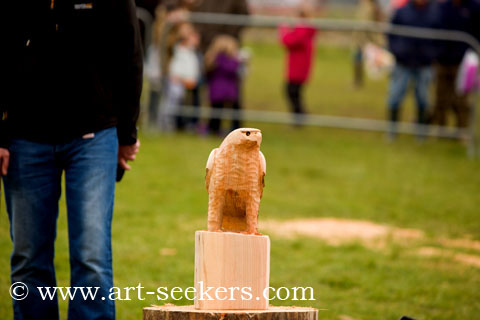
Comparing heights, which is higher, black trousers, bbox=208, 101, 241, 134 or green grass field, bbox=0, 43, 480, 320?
black trousers, bbox=208, 101, 241, 134

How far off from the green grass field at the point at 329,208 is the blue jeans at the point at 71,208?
1259mm

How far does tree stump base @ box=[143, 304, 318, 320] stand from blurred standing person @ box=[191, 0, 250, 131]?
8.82 meters

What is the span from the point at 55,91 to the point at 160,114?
840 cm

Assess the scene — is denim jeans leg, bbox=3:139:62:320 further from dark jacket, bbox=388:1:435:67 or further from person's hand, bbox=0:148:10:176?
dark jacket, bbox=388:1:435:67

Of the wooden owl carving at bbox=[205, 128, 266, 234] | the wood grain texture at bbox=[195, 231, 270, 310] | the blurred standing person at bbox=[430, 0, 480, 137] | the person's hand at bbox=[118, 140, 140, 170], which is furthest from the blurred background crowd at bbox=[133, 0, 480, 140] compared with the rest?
the wood grain texture at bbox=[195, 231, 270, 310]

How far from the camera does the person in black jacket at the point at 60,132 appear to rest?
3258 mm

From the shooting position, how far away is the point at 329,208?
7.79 meters

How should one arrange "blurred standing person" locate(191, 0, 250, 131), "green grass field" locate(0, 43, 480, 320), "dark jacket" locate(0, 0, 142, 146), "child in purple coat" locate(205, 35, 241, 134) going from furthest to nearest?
1. "blurred standing person" locate(191, 0, 250, 131)
2. "child in purple coat" locate(205, 35, 241, 134)
3. "green grass field" locate(0, 43, 480, 320)
4. "dark jacket" locate(0, 0, 142, 146)

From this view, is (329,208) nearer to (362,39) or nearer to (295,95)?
(295,95)

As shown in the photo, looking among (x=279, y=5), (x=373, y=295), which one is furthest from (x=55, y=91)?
(x=279, y=5)

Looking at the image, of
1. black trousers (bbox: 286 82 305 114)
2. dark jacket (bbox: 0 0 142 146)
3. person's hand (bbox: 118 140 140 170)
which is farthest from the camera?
black trousers (bbox: 286 82 305 114)

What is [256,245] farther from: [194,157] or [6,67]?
[194,157]

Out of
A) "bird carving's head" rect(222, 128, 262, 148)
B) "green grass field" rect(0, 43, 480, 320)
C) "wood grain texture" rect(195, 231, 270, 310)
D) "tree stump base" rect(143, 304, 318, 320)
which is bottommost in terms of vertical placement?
"green grass field" rect(0, 43, 480, 320)

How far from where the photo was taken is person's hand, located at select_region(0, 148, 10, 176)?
326 centimetres
